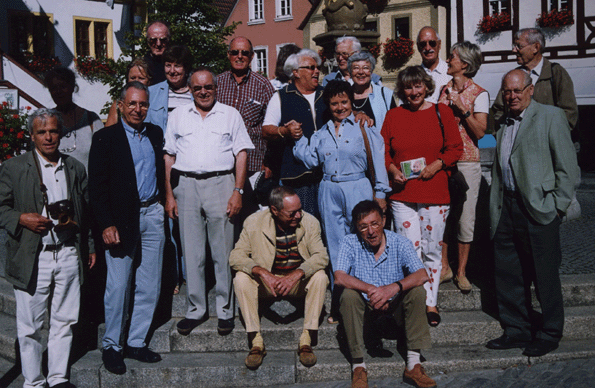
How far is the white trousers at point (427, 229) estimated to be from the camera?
5.03 metres

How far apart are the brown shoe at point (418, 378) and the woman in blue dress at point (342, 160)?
1.19 meters

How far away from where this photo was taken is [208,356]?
5.03 meters

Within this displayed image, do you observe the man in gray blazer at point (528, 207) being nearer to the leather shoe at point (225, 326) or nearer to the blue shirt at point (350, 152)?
the blue shirt at point (350, 152)

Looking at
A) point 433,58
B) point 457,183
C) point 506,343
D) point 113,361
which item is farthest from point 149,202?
point 506,343

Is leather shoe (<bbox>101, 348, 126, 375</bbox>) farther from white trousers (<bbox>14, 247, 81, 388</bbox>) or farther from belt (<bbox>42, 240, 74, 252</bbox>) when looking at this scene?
belt (<bbox>42, 240, 74, 252</bbox>)

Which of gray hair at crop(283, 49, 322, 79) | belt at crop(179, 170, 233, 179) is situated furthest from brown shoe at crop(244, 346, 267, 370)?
gray hair at crop(283, 49, 322, 79)

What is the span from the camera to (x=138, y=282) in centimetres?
500

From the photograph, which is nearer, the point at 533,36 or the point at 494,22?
the point at 533,36

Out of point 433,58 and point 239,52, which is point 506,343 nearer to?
point 433,58

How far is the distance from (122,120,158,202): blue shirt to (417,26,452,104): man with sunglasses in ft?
8.49

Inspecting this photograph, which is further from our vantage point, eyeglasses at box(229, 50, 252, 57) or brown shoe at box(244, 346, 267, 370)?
eyeglasses at box(229, 50, 252, 57)

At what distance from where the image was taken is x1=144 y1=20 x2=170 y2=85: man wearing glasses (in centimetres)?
592

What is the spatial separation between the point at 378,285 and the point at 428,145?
1.21m

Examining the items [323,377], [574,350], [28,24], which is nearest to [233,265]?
[323,377]
